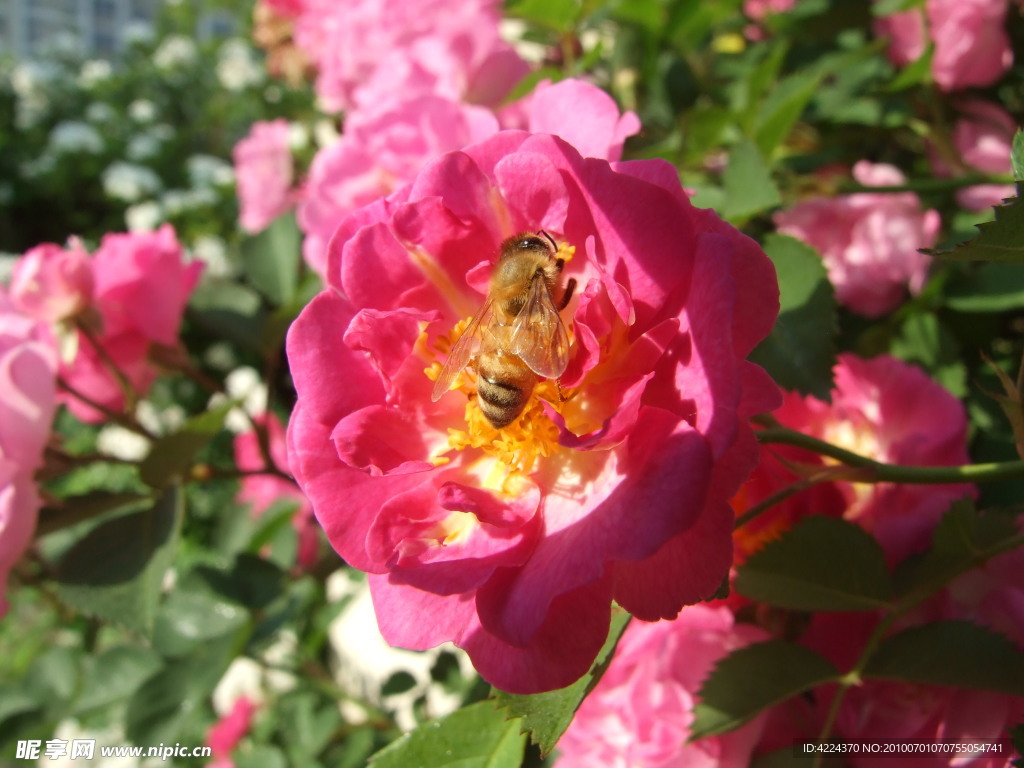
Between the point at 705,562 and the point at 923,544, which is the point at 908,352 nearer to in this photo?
the point at 923,544

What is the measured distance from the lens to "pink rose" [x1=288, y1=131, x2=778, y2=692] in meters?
0.37

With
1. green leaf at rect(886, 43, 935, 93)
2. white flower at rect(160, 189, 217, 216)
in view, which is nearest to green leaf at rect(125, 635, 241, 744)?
green leaf at rect(886, 43, 935, 93)

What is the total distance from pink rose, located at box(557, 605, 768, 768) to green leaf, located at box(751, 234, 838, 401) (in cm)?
17

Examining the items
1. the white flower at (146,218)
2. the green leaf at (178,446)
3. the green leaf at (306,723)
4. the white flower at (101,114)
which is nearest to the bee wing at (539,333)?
the green leaf at (178,446)

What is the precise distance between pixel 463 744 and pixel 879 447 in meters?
0.38

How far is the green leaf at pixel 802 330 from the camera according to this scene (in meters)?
0.53

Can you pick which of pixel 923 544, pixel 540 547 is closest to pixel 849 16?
pixel 923 544

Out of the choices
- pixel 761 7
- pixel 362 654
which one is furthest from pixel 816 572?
pixel 362 654

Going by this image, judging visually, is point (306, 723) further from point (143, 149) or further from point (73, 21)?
point (73, 21)

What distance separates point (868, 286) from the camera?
0.86 metres

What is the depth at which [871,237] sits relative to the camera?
85 centimetres

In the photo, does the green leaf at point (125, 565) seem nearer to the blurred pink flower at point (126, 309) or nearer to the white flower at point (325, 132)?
the blurred pink flower at point (126, 309)

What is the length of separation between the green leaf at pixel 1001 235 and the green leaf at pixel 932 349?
390 mm

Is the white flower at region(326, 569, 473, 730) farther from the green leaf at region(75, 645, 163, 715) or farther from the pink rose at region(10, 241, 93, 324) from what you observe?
the pink rose at region(10, 241, 93, 324)
